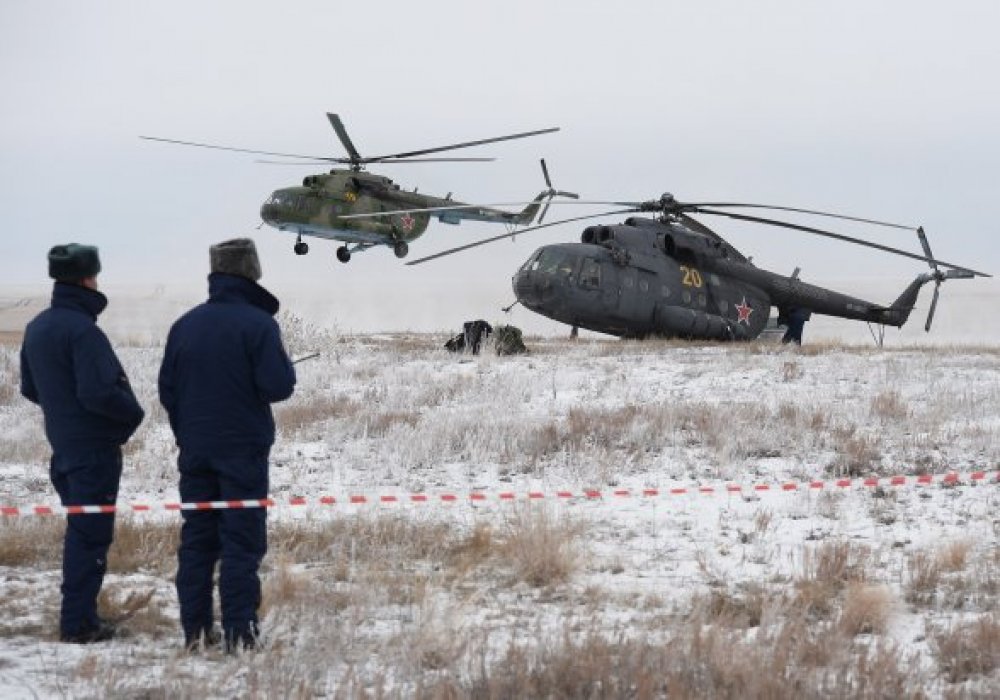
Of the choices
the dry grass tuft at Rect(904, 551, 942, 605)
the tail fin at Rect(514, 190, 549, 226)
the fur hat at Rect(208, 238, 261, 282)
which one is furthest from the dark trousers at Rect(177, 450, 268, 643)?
the tail fin at Rect(514, 190, 549, 226)

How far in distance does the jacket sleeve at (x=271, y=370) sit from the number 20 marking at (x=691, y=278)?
17072mm

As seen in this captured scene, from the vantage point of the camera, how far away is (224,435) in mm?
4848

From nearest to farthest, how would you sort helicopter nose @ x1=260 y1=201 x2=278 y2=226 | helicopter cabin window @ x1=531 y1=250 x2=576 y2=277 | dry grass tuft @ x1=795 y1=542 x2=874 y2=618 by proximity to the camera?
dry grass tuft @ x1=795 y1=542 x2=874 y2=618 → helicopter cabin window @ x1=531 y1=250 x2=576 y2=277 → helicopter nose @ x1=260 y1=201 x2=278 y2=226

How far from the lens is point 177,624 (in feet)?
18.0

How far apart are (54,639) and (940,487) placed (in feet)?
21.0

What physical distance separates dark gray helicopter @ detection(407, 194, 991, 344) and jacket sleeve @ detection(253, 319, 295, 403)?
45.6ft

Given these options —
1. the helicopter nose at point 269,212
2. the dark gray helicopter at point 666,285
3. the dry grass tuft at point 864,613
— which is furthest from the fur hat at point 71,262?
the helicopter nose at point 269,212

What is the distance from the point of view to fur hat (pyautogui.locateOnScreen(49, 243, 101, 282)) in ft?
17.2

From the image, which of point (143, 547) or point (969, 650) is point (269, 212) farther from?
point (969, 650)

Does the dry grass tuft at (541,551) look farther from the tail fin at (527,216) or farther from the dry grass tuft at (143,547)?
the tail fin at (527,216)

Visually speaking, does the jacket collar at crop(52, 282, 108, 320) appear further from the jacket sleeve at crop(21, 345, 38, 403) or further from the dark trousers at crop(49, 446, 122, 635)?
the dark trousers at crop(49, 446, 122, 635)

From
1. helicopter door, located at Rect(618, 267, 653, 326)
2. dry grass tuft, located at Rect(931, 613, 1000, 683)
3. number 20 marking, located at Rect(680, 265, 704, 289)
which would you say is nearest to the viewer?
dry grass tuft, located at Rect(931, 613, 1000, 683)

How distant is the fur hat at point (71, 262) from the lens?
5.25 metres

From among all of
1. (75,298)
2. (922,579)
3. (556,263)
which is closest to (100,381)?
(75,298)
